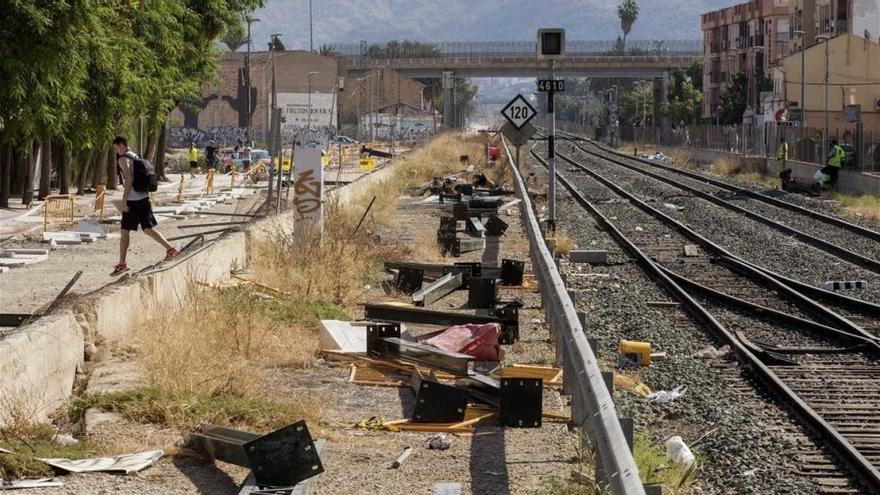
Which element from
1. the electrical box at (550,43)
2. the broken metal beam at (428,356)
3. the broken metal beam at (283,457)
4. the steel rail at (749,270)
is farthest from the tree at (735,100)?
the broken metal beam at (283,457)

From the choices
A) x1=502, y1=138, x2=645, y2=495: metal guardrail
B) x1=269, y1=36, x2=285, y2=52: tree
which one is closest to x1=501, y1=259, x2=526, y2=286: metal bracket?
x1=502, y1=138, x2=645, y2=495: metal guardrail

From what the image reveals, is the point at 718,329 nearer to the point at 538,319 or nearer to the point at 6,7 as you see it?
the point at 538,319

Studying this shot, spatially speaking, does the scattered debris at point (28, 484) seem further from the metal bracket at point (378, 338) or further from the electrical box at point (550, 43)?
the electrical box at point (550, 43)

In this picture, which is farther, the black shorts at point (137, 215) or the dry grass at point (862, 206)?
the dry grass at point (862, 206)

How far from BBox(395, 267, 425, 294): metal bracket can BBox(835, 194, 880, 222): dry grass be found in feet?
65.4

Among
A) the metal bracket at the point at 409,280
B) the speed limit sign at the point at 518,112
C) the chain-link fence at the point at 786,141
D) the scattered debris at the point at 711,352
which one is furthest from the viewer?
the chain-link fence at the point at 786,141

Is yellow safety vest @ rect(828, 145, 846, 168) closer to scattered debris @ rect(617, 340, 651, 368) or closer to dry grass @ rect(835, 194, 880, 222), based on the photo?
dry grass @ rect(835, 194, 880, 222)

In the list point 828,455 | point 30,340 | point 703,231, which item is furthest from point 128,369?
point 703,231

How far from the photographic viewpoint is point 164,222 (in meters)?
32.8

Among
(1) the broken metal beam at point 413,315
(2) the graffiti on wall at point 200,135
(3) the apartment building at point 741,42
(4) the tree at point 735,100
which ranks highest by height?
(3) the apartment building at point 741,42

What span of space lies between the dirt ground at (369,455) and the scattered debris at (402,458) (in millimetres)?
40

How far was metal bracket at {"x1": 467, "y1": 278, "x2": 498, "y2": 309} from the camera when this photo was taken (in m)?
16.6

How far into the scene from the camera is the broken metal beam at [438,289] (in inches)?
664

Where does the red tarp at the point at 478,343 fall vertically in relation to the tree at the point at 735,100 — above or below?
below
